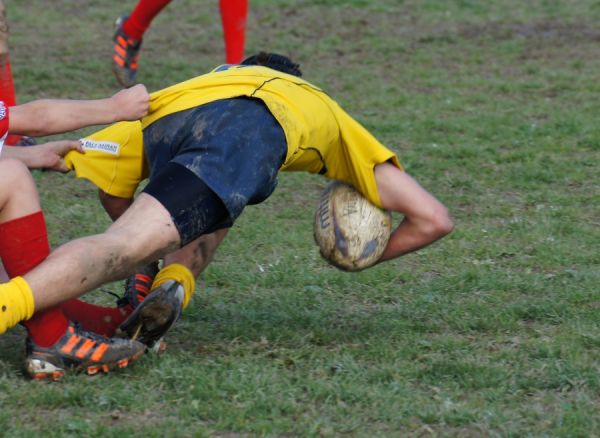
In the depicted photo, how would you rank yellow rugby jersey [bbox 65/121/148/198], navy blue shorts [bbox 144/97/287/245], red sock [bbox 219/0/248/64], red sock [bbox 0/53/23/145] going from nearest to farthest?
navy blue shorts [bbox 144/97/287/245], yellow rugby jersey [bbox 65/121/148/198], red sock [bbox 0/53/23/145], red sock [bbox 219/0/248/64]

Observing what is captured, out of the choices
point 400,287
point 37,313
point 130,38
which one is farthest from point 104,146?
point 130,38

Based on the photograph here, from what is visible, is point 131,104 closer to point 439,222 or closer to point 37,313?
point 37,313

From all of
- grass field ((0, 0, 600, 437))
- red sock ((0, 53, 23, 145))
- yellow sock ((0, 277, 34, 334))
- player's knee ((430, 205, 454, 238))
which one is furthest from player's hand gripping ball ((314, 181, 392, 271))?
red sock ((0, 53, 23, 145))

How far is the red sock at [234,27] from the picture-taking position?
7.78m

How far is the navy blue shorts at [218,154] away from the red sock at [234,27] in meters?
3.74

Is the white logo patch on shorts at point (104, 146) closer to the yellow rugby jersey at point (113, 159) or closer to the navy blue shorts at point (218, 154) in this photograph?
the yellow rugby jersey at point (113, 159)

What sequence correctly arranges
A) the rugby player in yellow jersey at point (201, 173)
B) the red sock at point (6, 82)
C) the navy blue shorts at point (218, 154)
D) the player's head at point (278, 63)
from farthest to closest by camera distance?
the red sock at point (6, 82) → the player's head at point (278, 63) → the navy blue shorts at point (218, 154) → the rugby player in yellow jersey at point (201, 173)

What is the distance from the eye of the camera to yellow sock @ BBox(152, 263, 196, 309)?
4.12 metres

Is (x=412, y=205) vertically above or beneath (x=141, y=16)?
above

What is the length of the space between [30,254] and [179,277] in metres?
0.61

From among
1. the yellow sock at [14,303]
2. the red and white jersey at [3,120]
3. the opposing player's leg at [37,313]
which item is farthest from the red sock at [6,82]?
the yellow sock at [14,303]

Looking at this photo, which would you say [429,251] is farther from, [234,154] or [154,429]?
[154,429]

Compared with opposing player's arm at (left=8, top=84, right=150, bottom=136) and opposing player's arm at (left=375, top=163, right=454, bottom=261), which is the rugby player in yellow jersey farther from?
opposing player's arm at (left=8, top=84, right=150, bottom=136)

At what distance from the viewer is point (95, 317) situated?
420 centimetres
